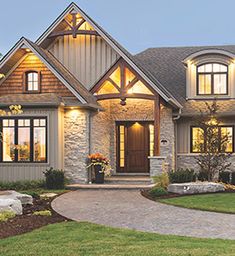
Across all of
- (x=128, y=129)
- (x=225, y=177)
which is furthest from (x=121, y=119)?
(x=225, y=177)

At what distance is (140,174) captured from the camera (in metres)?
21.8

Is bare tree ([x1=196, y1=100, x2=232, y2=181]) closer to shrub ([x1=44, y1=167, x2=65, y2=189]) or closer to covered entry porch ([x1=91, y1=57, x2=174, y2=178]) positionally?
covered entry porch ([x1=91, y1=57, x2=174, y2=178])

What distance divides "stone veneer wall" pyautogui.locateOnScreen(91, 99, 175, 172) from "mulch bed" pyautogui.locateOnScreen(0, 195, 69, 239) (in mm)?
7703

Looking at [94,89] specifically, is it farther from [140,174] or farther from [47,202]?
[47,202]

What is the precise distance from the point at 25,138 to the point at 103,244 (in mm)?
11014

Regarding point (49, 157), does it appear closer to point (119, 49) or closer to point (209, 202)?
point (119, 49)

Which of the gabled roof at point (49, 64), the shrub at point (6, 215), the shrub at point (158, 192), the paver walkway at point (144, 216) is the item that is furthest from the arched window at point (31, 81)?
the shrub at point (6, 215)

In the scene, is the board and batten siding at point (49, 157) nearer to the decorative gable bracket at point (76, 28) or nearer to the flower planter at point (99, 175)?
the flower planter at point (99, 175)

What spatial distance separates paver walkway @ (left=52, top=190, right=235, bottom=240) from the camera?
9977mm

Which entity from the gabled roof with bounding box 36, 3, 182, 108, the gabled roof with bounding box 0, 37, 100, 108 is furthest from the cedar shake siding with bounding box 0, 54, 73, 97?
the gabled roof with bounding box 36, 3, 182, 108

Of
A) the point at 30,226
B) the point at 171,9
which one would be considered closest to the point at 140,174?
the point at 30,226

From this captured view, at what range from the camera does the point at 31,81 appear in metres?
19.5

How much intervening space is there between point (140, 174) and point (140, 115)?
2604mm

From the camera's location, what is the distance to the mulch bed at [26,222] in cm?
987
